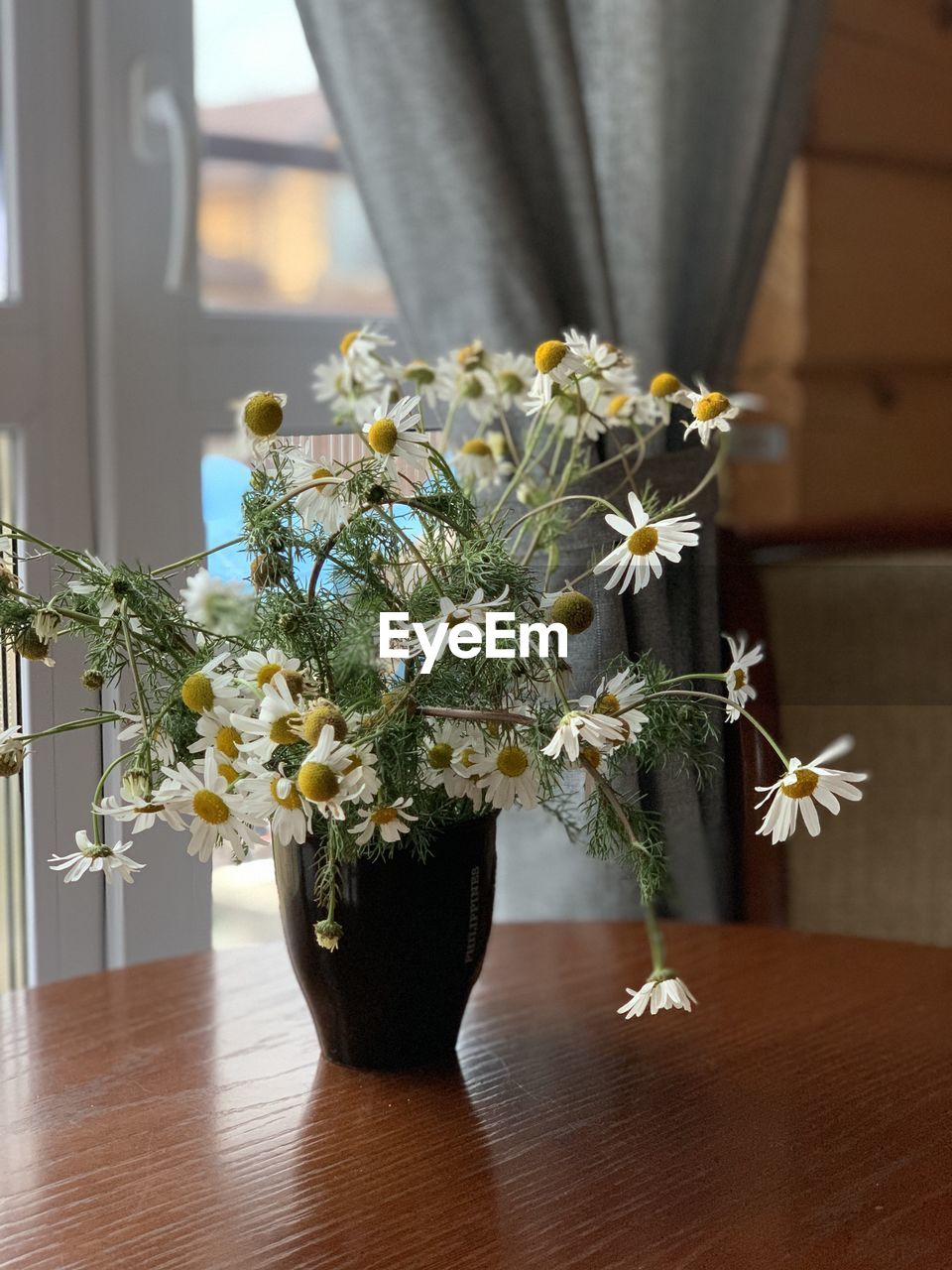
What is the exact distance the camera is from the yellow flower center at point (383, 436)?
0.76 m

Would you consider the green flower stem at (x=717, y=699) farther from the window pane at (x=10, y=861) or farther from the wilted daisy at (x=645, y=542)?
the window pane at (x=10, y=861)

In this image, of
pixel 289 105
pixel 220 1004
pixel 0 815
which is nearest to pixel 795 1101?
pixel 220 1004

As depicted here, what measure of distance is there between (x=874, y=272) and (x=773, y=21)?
2.22 feet

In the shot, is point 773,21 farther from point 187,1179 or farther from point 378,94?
point 187,1179

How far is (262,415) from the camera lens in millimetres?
760

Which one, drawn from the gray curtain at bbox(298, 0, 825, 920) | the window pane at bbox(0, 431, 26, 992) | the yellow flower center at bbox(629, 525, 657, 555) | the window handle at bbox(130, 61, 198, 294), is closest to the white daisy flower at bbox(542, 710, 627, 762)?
the yellow flower center at bbox(629, 525, 657, 555)

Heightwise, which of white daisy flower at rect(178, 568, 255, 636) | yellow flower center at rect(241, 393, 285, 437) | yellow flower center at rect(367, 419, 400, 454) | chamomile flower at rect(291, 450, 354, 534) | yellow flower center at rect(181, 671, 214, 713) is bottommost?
yellow flower center at rect(181, 671, 214, 713)

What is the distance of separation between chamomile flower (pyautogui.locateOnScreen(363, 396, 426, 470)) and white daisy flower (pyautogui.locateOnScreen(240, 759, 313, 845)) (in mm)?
178

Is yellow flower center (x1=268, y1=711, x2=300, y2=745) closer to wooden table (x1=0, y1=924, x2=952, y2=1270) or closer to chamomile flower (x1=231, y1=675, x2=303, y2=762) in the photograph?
chamomile flower (x1=231, y1=675, x2=303, y2=762)

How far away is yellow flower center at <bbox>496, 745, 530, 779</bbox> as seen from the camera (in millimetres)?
777

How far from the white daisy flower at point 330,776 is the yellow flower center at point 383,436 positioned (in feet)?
0.52

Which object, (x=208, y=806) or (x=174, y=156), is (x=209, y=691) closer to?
(x=208, y=806)

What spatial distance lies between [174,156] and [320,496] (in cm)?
77

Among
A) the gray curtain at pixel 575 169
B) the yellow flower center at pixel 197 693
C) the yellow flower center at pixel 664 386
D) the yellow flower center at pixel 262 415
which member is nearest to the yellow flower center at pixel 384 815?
the yellow flower center at pixel 197 693
